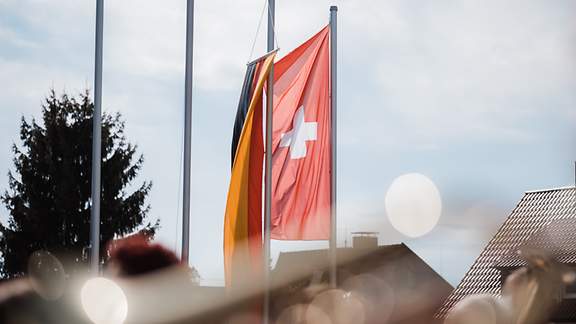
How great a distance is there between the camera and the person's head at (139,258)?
3.18 m

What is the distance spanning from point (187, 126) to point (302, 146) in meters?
1.59

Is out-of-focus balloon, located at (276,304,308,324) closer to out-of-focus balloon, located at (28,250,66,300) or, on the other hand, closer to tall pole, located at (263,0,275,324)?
tall pole, located at (263,0,275,324)

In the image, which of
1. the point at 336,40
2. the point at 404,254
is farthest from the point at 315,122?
the point at 404,254

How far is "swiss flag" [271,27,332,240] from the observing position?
1122cm

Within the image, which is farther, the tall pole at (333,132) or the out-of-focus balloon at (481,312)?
the tall pole at (333,132)

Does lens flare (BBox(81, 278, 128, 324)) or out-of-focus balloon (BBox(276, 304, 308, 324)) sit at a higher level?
lens flare (BBox(81, 278, 128, 324))

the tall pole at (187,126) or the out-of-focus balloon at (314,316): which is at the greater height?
the tall pole at (187,126)

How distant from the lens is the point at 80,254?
27.1m

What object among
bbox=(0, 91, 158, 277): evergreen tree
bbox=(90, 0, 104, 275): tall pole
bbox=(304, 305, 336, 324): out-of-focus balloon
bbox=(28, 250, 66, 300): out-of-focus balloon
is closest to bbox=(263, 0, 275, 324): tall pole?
bbox=(90, 0, 104, 275): tall pole

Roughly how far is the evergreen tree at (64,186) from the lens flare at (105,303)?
23945 millimetres

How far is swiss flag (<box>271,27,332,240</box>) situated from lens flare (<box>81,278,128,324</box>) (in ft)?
20.6

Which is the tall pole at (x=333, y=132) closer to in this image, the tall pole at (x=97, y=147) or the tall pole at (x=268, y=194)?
the tall pole at (x=268, y=194)

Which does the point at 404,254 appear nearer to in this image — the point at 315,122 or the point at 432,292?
the point at 432,292

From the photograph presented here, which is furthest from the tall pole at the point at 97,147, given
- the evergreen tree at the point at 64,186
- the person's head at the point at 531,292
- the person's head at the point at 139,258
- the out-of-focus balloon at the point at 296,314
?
the evergreen tree at the point at 64,186
